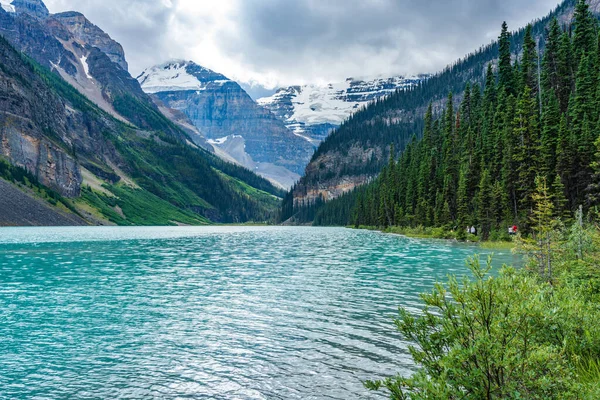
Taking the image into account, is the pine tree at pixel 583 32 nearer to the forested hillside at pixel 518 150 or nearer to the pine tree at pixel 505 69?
the forested hillside at pixel 518 150

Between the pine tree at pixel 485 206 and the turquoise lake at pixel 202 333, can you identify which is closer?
Answer: the turquoise lake at pixel 202 333

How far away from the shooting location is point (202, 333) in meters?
19.5

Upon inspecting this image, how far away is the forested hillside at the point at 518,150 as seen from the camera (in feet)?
210

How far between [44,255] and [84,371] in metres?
50.1

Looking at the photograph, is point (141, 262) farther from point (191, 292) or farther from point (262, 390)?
point (262, 390)

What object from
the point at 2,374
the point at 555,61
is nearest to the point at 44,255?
the point at 2,374

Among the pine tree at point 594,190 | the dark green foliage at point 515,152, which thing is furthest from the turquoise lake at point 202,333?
the pine tree at point 594,190

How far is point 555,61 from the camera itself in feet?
321

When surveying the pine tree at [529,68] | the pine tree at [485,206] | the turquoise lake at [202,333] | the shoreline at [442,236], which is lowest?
the turquoise lake at [202,333]

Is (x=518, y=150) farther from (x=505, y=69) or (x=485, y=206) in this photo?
(x=505, y=69)

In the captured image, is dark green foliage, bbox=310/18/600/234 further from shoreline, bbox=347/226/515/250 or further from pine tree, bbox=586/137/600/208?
shoreline, bbox=347/226/515/250

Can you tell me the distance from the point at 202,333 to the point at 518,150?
71.9 meters

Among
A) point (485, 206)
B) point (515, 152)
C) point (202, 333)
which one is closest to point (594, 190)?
point (515, 152)

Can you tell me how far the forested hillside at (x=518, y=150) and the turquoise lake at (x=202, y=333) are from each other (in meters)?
26.8
